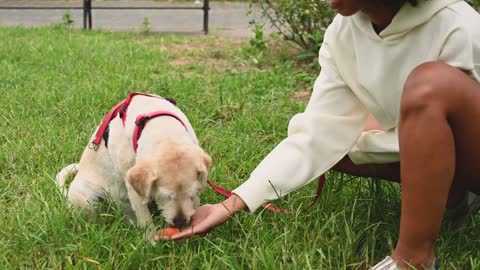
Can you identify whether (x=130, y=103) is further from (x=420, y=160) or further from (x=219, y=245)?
(x=420, y=160)

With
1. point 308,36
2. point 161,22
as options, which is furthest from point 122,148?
point 161,22

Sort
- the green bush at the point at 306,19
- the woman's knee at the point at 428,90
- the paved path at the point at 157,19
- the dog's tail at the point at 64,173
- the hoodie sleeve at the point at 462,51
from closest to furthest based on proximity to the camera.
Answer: the woman's knee at the point at 428,90 < the hoodie sleeve at the point at 462,51 < the dog's tail at the point at 64,173 < the green bush at the point at 306,19 < the paved path at the point at 157,19

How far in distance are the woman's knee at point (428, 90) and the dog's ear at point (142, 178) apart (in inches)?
37.2

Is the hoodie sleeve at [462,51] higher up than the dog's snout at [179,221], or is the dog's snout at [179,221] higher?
the hoodie sleeve at [462,51]

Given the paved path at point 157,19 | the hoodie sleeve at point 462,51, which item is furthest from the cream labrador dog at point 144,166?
the paved path at point 157,19

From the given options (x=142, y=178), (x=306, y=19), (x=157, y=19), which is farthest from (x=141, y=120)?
(x=157, y=19)

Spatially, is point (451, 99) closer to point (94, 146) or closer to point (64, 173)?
point (94, 146)

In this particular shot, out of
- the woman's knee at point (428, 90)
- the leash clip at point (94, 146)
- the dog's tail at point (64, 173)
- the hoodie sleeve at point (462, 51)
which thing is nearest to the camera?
the woman's knee at point (428, 90)

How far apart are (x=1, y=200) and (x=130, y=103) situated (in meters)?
0.81

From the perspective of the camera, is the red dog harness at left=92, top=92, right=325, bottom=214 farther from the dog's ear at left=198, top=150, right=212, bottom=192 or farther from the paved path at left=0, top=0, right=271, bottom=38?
the paved path at left=0, top=0, right=271, bottom=38

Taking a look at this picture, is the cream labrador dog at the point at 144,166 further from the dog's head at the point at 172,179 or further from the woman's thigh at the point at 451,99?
the woman's thigh at the point at 451,99

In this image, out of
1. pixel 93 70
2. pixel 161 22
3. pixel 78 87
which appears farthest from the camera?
pixel 161 22

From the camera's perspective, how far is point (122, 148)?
271cm

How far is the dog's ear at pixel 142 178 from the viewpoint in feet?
7.73
